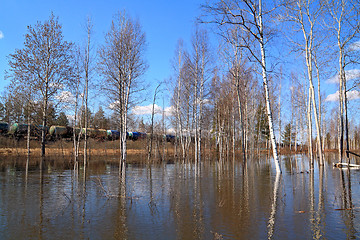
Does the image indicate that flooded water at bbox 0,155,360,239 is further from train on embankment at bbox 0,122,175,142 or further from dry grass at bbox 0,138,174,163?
train on embankment at bbox 0,122,175,142

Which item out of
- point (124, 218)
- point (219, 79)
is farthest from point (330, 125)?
point (124, 218)

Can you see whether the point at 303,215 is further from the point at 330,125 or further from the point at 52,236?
the point at 330,125

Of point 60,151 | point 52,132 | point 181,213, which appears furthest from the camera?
point 52,132

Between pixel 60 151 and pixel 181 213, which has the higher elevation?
pixel 60 151

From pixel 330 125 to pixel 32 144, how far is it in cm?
6518

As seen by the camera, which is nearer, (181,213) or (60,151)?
(181,213)

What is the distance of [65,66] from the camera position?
939 inches

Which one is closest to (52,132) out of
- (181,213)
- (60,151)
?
(60,151)

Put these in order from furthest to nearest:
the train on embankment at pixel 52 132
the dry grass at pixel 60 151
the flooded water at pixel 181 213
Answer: the train on embankment at pixel 52 132
the dry grass at pixel 60 151
the flooded water at pixel 181 213

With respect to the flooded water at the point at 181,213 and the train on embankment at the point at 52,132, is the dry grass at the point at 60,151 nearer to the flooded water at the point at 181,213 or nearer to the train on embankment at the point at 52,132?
the train on embankment at the point at 52,132

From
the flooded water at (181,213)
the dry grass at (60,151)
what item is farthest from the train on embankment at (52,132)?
the flooded water at (181,213)

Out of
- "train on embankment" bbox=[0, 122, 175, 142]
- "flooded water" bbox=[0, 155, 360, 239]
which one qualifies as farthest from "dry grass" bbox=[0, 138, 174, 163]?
"flooded water" bbox=[0, 155, 360, 239]

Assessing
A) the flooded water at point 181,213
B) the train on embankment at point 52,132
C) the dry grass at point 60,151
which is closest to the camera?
the flooded water at point 181,213

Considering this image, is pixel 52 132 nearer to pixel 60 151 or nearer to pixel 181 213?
pixel 60 151
